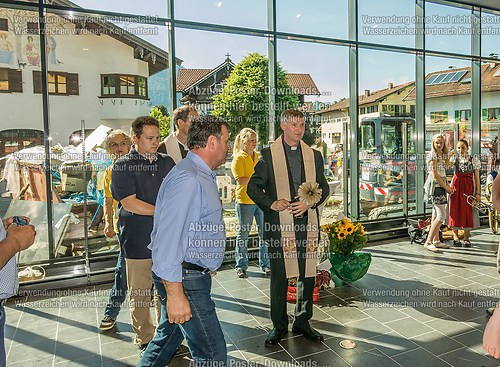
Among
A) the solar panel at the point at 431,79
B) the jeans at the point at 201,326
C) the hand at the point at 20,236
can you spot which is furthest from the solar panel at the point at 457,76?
the hand at the point at 20,236

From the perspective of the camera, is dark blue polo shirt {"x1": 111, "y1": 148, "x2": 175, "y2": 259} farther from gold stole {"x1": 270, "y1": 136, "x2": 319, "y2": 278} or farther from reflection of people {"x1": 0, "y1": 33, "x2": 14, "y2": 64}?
reflection of people {"x1": 0, "y1": 33, "x2": 14, "y2": 64}

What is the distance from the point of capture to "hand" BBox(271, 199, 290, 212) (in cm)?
304

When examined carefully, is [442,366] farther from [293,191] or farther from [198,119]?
[198,119]

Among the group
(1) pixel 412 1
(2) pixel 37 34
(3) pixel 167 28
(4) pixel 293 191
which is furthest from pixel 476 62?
(2) pixel 37 34

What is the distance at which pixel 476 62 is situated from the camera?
815 centimetres

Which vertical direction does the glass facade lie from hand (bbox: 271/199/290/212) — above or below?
above

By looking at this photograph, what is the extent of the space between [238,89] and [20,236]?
4.82 metres

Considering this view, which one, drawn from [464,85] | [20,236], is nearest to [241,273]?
[20,236]

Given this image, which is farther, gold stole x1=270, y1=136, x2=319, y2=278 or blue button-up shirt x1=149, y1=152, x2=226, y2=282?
gold stole x1=270, y1=136, x2=319, y2=278

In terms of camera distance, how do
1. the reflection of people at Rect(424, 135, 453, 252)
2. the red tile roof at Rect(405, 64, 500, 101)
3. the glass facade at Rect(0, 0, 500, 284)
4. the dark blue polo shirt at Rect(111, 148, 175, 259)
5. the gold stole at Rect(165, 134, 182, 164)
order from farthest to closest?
the red tile roof at Rect(405, 64, 500, 101)
the reflection of people at Rect(424, 135, 453, 252)
the glass facade at Rect(0, 0, 500, 284)
the gold stole at Rect(165, 134, 182, 164)
the dark blue polo shirt at Rect(111, 148, 175, 259)

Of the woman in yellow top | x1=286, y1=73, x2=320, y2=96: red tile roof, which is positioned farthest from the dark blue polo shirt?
x1=286, y1=73, x2=320, y2=96: red tile roof

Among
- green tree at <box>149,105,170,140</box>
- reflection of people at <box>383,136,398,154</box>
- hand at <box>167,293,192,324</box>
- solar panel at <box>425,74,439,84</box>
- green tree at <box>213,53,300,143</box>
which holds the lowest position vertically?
hand at <box>167,293,192,324</box>

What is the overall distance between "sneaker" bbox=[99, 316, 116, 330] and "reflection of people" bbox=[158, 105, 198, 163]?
4.77 feet

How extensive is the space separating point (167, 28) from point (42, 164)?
229 cm
